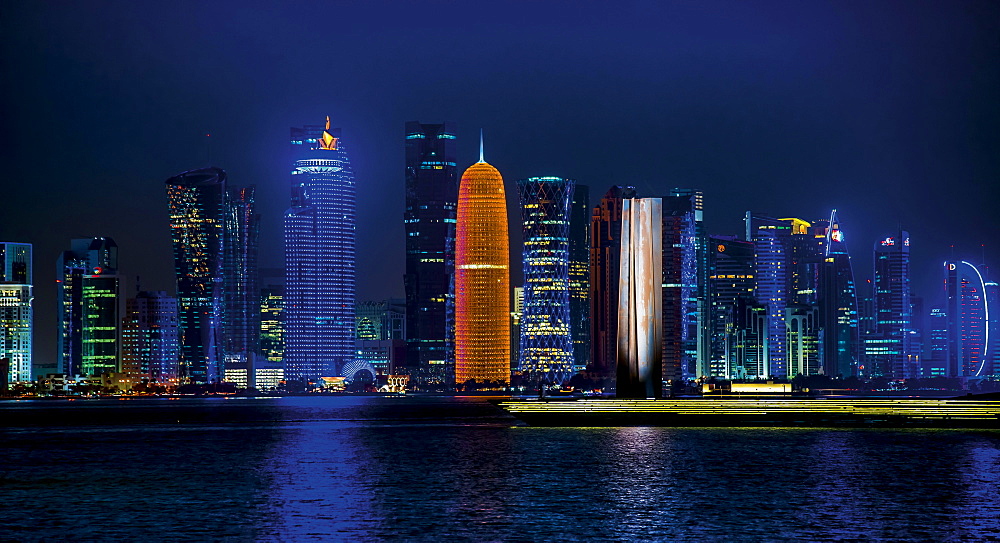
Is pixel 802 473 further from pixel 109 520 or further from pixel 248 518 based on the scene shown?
pixel 109 520

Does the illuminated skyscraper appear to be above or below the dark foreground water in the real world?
above

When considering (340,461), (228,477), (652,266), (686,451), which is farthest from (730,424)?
(228,477)

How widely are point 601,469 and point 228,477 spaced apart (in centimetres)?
2134

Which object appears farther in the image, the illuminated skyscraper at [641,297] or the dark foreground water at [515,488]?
the illuminated skyscraper at [641,297]

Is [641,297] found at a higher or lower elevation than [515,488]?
higher

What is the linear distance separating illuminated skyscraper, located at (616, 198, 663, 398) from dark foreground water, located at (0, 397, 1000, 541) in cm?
1075

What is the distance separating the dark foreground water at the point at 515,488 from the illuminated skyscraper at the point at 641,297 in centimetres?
1075

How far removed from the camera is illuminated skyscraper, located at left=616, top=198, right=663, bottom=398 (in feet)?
402

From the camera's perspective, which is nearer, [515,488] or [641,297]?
[515,488]

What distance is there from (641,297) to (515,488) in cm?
5902

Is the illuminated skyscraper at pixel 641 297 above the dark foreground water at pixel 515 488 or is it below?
above

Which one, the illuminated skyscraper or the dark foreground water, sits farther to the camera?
the illuminated skyscraper

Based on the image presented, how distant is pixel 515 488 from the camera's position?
65.8 m

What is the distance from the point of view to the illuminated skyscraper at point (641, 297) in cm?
12250
